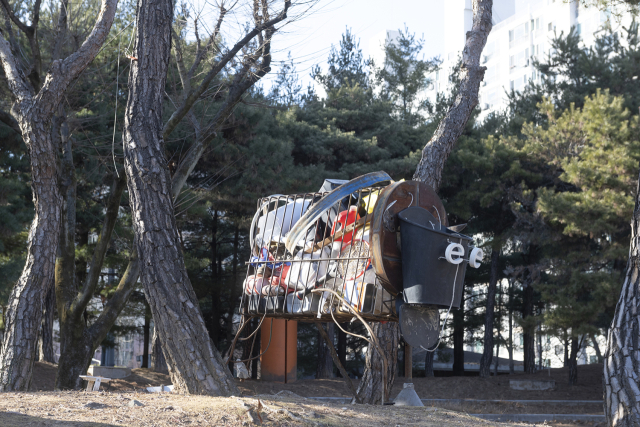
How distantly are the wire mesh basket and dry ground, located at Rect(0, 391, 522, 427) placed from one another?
66 centimetres

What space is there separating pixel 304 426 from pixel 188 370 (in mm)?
1623

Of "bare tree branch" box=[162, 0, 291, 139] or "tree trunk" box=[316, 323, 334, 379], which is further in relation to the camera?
"tree trunk" box=[316, 323, 334, 379]

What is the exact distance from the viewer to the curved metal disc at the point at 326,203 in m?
4.02

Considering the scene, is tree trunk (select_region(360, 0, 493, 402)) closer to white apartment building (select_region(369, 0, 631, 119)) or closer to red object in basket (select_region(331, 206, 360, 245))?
red object in basket (select_region(331, 206, 360, 245))

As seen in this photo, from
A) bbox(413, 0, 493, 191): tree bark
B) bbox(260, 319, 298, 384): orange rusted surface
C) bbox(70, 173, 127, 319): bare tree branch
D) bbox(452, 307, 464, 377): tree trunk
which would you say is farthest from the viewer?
bbox(452, 307, 464, 377): tree trunk

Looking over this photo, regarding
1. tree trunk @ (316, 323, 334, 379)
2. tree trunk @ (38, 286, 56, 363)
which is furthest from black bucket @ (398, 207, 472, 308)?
tree trunk @ (316, 323, 334, 379)

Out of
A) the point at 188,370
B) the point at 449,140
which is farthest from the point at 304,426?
the point at 449,140

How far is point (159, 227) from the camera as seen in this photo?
499 cm

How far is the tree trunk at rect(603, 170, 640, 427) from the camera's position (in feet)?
15.0

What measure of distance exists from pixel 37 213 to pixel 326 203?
419 cm

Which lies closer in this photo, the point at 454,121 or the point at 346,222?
the point at 346,222

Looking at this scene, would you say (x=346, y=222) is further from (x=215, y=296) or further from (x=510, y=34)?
(x=510, y=34)

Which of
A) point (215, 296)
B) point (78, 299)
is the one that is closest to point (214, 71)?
point (78, 299)

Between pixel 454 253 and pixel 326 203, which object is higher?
pixel 326 203
